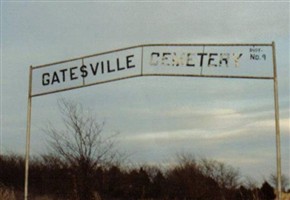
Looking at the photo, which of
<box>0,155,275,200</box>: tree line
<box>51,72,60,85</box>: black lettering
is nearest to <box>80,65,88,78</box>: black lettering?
<box>51,72,60,85</box>: black lettering

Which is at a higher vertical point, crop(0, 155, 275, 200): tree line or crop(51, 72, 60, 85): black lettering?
crop(51, 72, 60, 85): black lettering

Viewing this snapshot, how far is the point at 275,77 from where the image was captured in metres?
11.4

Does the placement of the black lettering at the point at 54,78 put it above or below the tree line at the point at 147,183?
above

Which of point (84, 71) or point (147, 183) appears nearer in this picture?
point (84, 71)

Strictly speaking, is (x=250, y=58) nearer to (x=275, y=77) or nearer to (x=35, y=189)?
(x=275, y=77)

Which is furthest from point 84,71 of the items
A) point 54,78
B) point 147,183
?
point 147,183

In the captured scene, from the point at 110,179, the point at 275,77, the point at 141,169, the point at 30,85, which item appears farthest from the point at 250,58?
the point at 141,169

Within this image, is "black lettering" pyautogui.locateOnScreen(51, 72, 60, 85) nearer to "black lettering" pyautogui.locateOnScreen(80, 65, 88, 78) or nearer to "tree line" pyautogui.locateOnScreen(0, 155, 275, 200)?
"black lettering" pyautogui.locateOnScreen(80, 65, 88, 78)

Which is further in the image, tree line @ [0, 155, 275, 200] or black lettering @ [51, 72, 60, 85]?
tree line @ [0, 155, 275, 200]

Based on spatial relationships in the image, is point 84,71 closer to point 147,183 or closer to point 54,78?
point 54,78

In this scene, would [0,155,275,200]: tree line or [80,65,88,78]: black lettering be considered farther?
[0,155,275,200]: tree line

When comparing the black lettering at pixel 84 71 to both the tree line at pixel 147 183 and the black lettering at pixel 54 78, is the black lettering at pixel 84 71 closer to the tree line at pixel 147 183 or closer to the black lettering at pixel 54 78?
the black lettering at pixel 54 78

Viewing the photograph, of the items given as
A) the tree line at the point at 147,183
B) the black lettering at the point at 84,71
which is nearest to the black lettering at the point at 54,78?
the black lettering at the point at 84,71

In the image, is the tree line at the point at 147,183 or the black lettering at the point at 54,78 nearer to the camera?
the black lettering at the point at 54,78
